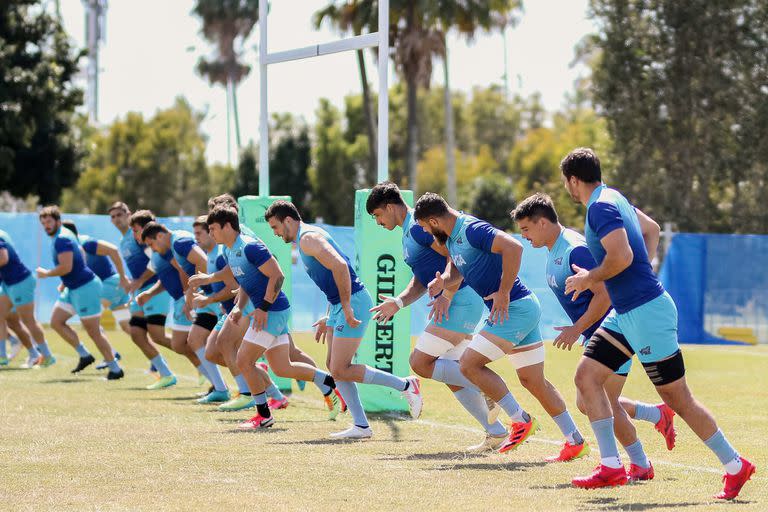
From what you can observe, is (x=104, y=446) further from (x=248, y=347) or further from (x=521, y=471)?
(x=521, y=471)

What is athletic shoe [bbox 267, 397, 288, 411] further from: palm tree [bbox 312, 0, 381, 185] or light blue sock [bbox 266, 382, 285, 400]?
palm tree [bbox 312, 0, 381, 185]

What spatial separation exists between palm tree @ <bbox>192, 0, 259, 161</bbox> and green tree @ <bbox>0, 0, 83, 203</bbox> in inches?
948

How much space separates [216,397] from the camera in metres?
14.0

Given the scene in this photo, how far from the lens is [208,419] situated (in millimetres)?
12195

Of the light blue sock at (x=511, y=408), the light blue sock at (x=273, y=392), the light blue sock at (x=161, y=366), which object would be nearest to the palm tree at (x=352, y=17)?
the light blue sock at (x=161, y=366)

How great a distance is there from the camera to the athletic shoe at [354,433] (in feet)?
35.3

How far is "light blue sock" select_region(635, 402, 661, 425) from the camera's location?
883 cm

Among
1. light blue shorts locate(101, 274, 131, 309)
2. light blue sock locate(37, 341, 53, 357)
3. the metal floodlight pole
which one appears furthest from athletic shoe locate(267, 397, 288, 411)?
light blue sock locate(37, 341, 53, 357)

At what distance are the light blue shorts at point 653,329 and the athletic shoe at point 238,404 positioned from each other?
20.6 ft

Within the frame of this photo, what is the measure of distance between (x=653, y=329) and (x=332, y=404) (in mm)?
5150

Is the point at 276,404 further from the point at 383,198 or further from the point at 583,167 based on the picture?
the point at 583,167

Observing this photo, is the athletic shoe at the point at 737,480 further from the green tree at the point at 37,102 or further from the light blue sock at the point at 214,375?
the green tree at the point at 37,102

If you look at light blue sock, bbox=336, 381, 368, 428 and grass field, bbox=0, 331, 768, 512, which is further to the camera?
light blue sock, bbox=336, 381, 368, 428

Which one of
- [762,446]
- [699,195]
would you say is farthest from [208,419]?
[699,195]
